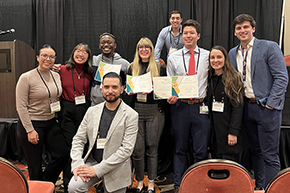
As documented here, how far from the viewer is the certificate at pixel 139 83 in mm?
2594

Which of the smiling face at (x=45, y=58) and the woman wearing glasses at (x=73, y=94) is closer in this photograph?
the smiling face at (x=45, y=58)

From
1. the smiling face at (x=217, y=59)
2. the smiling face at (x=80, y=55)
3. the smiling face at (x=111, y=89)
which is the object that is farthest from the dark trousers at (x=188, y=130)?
the smiling face at (x=80, y=55)

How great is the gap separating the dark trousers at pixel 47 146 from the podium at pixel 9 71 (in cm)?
159

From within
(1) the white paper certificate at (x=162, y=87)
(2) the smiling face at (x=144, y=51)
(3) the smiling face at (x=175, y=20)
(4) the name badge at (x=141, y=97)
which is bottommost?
(4) the name badge at (x=141, y=97)

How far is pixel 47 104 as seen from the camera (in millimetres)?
2510

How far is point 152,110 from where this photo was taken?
2.67 meters

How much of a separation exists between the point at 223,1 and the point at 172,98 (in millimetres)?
2639

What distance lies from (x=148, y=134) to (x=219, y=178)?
1626 mm

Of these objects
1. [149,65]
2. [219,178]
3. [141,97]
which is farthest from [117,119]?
[219,178]

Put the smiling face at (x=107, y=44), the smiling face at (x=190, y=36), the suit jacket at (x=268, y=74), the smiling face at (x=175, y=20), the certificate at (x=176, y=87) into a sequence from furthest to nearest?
the smiling face at (x=175, y=20) → the smiling face at (x=107, y=44) → the smiling face at (x=190, y=36) → the certificate at (x=176, y=87) → the suit jacket at (x=268, y=74)

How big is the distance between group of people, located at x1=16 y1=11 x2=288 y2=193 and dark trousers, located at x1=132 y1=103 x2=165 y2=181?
0.04ft

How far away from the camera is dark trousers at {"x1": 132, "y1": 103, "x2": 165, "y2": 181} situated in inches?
105

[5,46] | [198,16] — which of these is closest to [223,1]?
[198,16]

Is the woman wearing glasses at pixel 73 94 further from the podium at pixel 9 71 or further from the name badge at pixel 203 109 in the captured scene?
the podium at pixel 9 71
